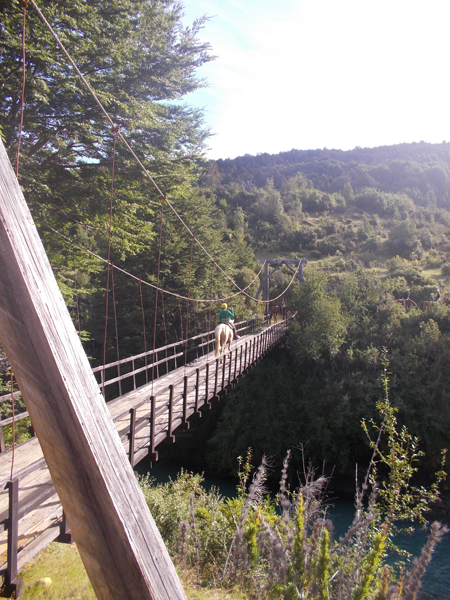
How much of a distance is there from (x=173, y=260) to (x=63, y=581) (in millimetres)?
12216

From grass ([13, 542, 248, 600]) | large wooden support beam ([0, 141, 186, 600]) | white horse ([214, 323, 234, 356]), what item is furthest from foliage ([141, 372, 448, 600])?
white horse ([214, 323, 234, 356])

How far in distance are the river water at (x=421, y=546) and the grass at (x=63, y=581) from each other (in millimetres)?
3312

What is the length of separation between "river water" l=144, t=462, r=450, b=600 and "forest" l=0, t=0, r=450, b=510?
108cm

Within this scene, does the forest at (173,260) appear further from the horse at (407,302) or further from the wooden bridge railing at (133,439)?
the wooden bridge railing at (133,439)

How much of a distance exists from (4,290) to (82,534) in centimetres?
37

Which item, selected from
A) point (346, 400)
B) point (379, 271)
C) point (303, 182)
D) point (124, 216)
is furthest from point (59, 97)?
point (303, 182)

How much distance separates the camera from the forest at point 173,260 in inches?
277

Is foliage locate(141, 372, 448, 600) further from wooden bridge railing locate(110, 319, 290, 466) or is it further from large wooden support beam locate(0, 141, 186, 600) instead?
large wooden support beam locate(0, 141, 186, 600)

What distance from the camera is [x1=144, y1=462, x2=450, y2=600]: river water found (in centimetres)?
772

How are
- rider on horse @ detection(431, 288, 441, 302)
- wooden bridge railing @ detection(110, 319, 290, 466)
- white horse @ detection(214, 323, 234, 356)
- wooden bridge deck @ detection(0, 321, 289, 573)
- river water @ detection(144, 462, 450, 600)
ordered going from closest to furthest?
wooden bridge deck @ detection(0, 321, 289, 573) < wooden bridge railing @ detection(110, 319, 290, 466) < white horse @ detection(214, 323, 234, 356) < river water @ detection(144, 462, 450, 600) < rider on horse @ detection(431, 288, 441, 302)

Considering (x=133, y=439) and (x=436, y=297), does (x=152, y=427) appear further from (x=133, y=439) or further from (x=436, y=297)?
(x=436, y=297)

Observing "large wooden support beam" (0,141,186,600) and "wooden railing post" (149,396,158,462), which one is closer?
"large wooden support beam" (0,141,186,600)

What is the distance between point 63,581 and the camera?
3.58 m

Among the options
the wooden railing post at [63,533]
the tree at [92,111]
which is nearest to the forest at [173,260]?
the tree at [92,111]
